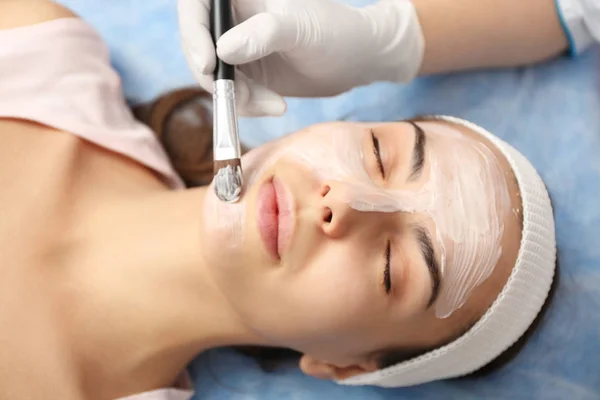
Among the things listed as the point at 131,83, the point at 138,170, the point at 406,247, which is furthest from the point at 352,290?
the point at 131,83

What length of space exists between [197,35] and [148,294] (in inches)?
17.6

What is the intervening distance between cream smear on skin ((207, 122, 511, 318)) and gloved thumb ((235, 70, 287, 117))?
0.13 meters

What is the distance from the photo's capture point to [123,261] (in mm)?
979

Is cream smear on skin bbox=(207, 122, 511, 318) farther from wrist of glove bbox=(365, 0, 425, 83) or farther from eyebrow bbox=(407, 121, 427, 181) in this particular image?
wrist of glove bbox=(365, 0, 425, 83)

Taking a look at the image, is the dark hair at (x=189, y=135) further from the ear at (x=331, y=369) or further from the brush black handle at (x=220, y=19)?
the brush black handle at (x=220, y=19)

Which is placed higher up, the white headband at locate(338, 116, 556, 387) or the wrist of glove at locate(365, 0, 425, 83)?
the wrist of glove at locate(365, 0, 425, 83)

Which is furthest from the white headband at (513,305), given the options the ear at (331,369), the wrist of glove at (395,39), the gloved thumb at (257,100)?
the gloved thumb at (257,100)

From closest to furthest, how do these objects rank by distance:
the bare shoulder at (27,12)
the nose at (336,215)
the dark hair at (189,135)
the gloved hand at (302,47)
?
1. the nose at (336,215)
2. the gloved hand at (302,47)
3. the bare shoulder at (27,12)
4. the dark hair at (189,135)

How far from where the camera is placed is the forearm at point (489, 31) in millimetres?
1131

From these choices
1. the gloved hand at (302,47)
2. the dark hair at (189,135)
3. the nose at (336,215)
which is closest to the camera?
the nose at (336,215)

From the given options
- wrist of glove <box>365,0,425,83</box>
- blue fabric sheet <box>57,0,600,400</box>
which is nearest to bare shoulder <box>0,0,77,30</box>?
blue fabric sheet <box>57,0,600,400</box>

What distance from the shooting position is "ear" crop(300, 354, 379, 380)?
0.98 meters

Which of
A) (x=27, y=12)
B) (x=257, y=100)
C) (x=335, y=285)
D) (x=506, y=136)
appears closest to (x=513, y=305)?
(x=335, y=285)

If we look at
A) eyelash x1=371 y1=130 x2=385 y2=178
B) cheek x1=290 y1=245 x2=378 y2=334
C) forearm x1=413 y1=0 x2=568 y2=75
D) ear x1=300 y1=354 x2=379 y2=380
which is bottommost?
ear x1=300 y1=354 x2=379 y2=380
